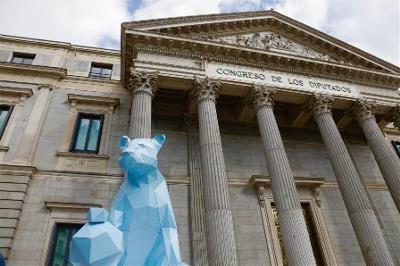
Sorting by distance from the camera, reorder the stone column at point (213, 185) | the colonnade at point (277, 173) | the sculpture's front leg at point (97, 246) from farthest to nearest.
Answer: the colonnade at point (277, 173) < the stone column at point (213, 185) < the sculpture's front leg at point (97, 246)

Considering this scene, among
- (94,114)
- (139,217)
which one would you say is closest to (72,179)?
(94,114)

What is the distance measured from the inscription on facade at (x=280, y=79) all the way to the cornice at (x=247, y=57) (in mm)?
303

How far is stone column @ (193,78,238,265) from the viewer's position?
955 centimetres

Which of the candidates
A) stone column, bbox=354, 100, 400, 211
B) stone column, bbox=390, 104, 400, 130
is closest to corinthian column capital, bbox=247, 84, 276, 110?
stone column, bbox=354, 100, 400, 211

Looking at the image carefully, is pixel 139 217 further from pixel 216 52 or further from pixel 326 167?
pixel 326 167

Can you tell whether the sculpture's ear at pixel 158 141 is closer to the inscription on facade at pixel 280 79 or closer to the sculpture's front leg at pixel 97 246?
the sculpture's front leg at pixel 97 246

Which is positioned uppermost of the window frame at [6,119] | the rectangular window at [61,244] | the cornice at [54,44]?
the cornice at [54,44]

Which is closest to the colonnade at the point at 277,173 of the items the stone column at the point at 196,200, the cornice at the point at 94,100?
the stone column at the point at 196,200

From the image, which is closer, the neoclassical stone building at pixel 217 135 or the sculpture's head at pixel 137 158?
the sculpture's head at pixel 137 158

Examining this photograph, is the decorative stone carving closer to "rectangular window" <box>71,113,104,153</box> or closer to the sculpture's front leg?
"rectangular window" <box>71,113,104,153</box>

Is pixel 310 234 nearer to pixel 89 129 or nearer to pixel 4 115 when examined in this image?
pixel 89 129

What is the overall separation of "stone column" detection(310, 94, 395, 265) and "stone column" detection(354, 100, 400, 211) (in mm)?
1437

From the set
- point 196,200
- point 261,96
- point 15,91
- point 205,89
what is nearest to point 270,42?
point 261,96

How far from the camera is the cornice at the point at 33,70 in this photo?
1539 centimetres
